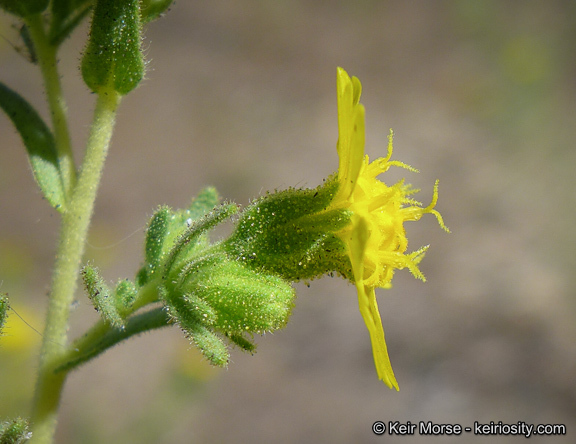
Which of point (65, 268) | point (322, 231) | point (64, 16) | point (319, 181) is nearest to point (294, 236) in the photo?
point (322, 231)

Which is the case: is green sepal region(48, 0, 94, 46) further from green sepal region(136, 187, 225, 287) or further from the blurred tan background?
the blurred tan background

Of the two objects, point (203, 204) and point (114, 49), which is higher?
point (114, 49)

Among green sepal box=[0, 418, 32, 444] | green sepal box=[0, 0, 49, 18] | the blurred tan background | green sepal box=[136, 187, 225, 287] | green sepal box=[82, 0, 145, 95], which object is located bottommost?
the blurred tan background

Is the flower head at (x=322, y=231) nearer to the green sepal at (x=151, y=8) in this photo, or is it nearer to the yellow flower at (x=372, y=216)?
the yellow flower at (x=372, y=216)

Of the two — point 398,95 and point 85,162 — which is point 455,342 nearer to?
point 398,95

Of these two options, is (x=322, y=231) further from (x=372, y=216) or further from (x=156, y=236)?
(x=156, y=236)

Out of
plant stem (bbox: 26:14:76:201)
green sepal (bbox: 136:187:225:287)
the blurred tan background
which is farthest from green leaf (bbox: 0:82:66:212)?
the blurred tan background

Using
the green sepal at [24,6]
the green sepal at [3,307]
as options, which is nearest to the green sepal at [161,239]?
the green sepal at [3,307]
